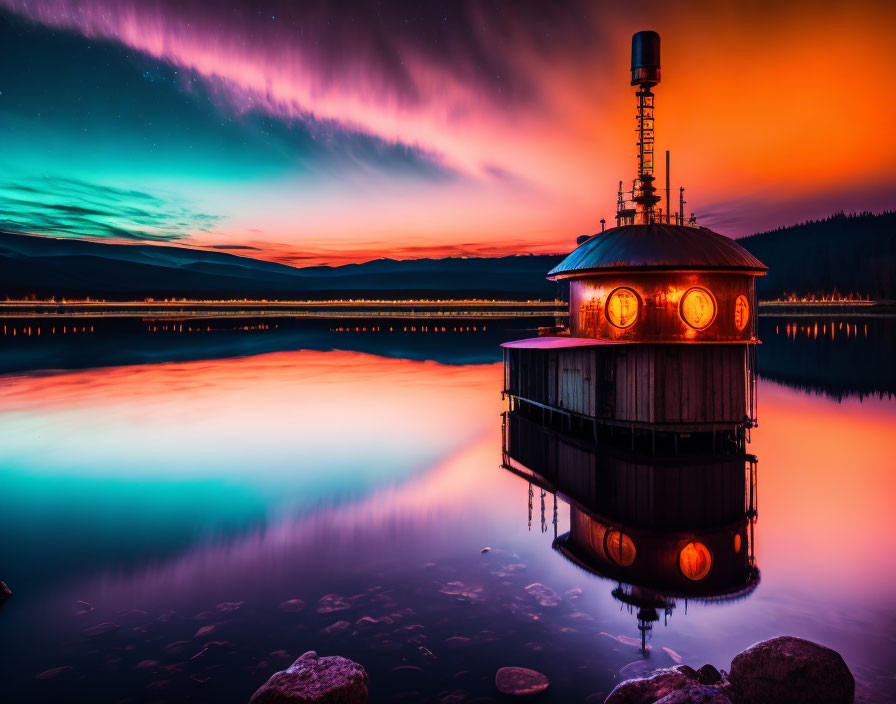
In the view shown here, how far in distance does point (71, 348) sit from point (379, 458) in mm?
76359

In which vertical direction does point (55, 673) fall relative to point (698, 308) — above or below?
below

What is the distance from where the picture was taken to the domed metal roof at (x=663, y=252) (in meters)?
21.2

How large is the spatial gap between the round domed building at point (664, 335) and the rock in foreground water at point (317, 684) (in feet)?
49.9

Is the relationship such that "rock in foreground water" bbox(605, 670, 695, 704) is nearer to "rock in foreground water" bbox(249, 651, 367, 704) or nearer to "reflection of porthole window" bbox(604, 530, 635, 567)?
"rock in foreground water" bbox(249, 651, 367, 704)

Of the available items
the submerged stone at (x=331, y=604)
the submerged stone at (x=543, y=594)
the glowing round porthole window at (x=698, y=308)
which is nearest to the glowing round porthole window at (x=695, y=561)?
the submerged stone at (x=543, y=594)

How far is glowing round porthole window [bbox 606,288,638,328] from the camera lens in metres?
22.1

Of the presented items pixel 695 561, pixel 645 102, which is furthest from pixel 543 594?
pixel 645 102

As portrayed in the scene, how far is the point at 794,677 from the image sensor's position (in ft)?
26.8

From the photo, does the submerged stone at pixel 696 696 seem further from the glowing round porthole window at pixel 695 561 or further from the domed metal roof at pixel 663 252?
the domed metal roof at pixel 663 252

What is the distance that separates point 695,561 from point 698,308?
10628 mm

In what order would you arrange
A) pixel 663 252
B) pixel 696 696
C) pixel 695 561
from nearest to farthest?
pixel 696 696 → pixel 695 561 → pixel 663 252

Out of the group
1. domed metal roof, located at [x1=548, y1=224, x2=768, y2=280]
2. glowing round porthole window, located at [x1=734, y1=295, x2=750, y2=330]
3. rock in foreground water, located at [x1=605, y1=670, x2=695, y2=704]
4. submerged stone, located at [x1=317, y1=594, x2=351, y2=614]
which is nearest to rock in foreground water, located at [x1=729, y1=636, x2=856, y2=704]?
rock in foreground water, located at [x1=605, y1=670, x2=695, y2=704]

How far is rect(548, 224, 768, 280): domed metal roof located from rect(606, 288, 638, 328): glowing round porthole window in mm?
1000

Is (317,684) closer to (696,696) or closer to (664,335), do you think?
(696,696)
